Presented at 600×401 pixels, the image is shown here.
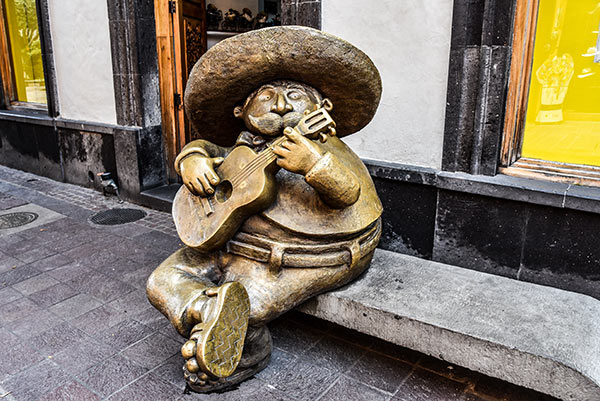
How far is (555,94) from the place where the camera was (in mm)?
3334

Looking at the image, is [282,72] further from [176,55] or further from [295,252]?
[176,55]

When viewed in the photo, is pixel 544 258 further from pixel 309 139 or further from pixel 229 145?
pixel 229 145

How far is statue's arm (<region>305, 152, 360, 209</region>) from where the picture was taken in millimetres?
2305

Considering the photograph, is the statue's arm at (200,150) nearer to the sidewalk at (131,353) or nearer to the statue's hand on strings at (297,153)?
the statue's hand on strings at (297,153)

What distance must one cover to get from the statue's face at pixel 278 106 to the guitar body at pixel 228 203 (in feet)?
0.51

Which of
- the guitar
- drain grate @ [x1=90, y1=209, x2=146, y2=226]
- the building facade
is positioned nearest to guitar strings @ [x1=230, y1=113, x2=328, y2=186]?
the guitar

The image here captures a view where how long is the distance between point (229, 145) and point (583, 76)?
2322mm

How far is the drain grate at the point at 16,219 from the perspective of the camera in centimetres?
510

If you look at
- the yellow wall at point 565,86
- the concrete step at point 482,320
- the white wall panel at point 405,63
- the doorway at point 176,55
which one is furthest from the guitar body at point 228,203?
the doorway at point 176,55

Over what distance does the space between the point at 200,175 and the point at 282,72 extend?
678 mm

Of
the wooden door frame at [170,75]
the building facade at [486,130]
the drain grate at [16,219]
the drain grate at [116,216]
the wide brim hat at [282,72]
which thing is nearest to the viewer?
the wide brim hat at [282,72]

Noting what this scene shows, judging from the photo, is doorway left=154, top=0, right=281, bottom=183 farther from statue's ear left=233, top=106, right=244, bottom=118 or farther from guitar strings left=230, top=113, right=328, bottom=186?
guitar strings left=230, top=113, right=328, bottom=186

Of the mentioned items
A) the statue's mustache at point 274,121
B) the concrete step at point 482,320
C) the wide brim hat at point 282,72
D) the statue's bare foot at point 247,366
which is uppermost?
the wide brim hat at point 282,72

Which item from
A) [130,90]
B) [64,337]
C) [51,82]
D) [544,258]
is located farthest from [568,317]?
[51,82]
